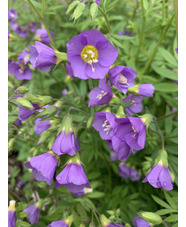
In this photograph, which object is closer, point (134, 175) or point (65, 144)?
point (65, 144)

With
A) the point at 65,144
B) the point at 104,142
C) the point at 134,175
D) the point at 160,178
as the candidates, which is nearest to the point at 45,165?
the point at 65,144

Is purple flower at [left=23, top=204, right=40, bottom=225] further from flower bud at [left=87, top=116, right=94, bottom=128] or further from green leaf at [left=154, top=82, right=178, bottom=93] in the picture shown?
green leaf at [left=154, top=82, right=178, bottom=93]

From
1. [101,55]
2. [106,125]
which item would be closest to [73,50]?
[101,55]

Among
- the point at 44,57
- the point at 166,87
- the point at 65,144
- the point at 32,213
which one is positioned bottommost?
the point at 32,213

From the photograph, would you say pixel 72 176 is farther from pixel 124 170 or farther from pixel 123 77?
pixel 124 170

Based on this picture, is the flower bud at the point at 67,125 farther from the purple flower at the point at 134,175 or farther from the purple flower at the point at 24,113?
the purple flower at the point at 134,175

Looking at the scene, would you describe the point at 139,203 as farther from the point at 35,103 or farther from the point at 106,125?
the point at 35,103

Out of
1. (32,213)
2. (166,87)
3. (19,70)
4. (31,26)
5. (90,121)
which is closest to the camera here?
(90,121)
